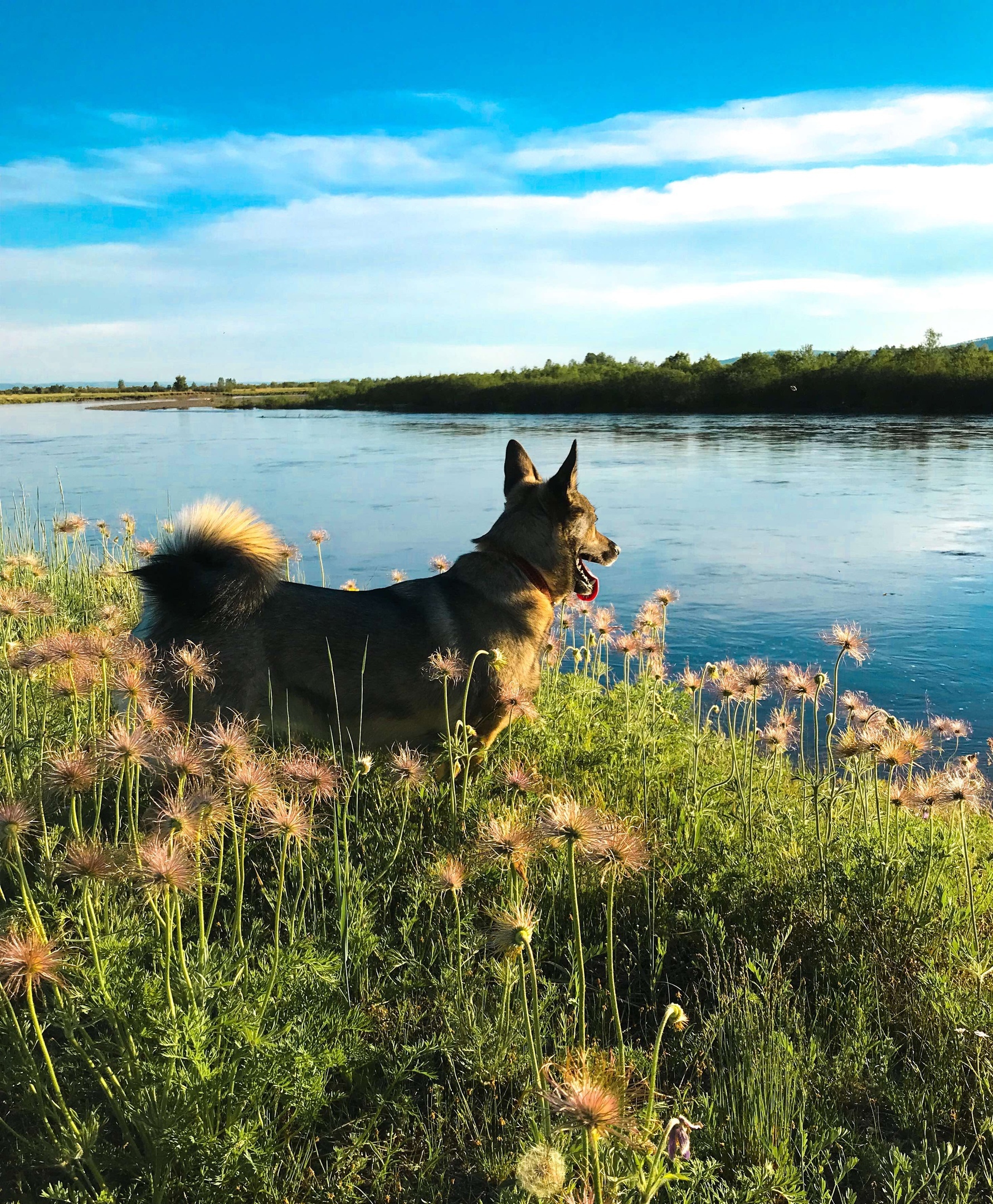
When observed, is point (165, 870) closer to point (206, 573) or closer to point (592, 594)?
point (206, 573)

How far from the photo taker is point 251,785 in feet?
7.30

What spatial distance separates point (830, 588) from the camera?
39.7ft

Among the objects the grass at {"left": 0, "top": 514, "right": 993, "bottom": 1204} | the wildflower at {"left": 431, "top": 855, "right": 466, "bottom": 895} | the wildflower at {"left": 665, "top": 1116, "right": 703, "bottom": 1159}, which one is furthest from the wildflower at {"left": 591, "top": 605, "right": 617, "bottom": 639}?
the wildflower at {"left": 665, "top": 1116, "right": 703, "bottom": 1159}

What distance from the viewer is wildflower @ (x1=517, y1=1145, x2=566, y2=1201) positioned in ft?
4.71

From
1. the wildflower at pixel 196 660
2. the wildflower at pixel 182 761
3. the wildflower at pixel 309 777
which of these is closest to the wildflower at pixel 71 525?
the wildflower at pixel 196 660

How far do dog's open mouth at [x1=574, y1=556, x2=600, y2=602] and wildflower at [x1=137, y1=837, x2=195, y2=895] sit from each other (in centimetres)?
383

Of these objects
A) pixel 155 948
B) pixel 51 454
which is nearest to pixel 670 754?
pixel 155 948

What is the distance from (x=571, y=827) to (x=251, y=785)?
850 mm

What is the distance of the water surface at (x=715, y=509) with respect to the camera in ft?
32.4

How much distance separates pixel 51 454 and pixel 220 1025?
3613cm

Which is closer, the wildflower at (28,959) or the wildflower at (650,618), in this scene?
the wildflower at (28,959)

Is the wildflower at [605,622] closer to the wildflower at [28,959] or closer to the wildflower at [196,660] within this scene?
the wildflower at [196,660]

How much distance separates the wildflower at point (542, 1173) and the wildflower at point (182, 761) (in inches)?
49.3

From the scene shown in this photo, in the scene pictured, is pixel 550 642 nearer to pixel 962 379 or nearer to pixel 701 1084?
pixel 701 1084
